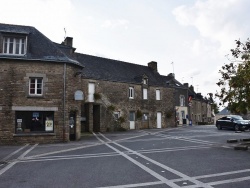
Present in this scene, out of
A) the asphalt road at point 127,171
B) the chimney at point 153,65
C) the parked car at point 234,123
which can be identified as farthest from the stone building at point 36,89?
the chimney at point 153,65

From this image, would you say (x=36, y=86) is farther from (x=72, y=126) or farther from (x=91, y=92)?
(x=91, y=92)

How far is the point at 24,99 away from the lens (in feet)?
55.1

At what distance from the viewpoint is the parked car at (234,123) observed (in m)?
26.0

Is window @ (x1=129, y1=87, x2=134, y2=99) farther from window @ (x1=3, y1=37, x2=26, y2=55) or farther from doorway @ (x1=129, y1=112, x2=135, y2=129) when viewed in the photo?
window @ (x1=3, y1=37, x2=26, y2=55)

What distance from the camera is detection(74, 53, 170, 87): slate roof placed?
1088 inches

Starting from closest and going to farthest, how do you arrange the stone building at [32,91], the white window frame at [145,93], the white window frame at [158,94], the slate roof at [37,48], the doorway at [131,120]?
the stone building at [32,91]
the slate roof at [37,48]
the doorway at [131,120]
the white window frame at [145,93]
the white window frame at [158,94]

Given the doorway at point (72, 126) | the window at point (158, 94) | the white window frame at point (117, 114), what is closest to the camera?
the doorway at point (72, 126)

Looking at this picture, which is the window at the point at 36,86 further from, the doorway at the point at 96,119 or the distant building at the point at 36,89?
the doorway at the point at 96,119

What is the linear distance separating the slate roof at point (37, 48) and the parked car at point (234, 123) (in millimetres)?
18183

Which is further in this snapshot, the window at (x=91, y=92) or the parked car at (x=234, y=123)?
the window at (x=91, y=92)

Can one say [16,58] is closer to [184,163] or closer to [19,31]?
[19,31]

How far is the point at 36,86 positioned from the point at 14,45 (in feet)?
10.5

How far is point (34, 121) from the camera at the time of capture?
1728 cm

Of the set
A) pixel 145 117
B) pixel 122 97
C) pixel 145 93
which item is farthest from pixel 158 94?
pixel 122 97
